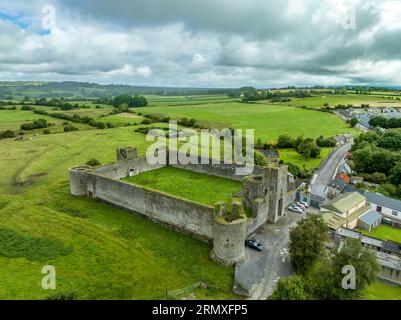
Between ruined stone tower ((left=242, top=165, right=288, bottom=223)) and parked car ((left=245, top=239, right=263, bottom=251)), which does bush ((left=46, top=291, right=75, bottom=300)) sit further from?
ruined stone tower ((left=242, top=165, right=288, bottom=223))

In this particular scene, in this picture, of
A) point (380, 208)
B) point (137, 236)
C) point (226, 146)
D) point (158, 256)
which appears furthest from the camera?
point (226, 146)

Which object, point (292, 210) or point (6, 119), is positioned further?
point (6, 119)

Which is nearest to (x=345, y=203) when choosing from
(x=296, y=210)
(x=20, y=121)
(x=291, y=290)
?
(x=296, y=210)

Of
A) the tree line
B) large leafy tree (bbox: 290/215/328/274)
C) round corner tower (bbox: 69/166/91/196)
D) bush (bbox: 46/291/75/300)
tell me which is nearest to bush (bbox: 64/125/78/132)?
round corner tower (bbox: 69/166/91/196)

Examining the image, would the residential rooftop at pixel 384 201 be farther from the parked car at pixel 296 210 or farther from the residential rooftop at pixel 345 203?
the parked car at pixel 296 210

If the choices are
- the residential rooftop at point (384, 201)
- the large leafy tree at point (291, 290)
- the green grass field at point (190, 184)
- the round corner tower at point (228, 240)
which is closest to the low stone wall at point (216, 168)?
the green grass field at point (190, 184)

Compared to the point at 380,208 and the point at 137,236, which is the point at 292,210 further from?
the point at 137,236

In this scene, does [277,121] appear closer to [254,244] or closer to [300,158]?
[300,158]
